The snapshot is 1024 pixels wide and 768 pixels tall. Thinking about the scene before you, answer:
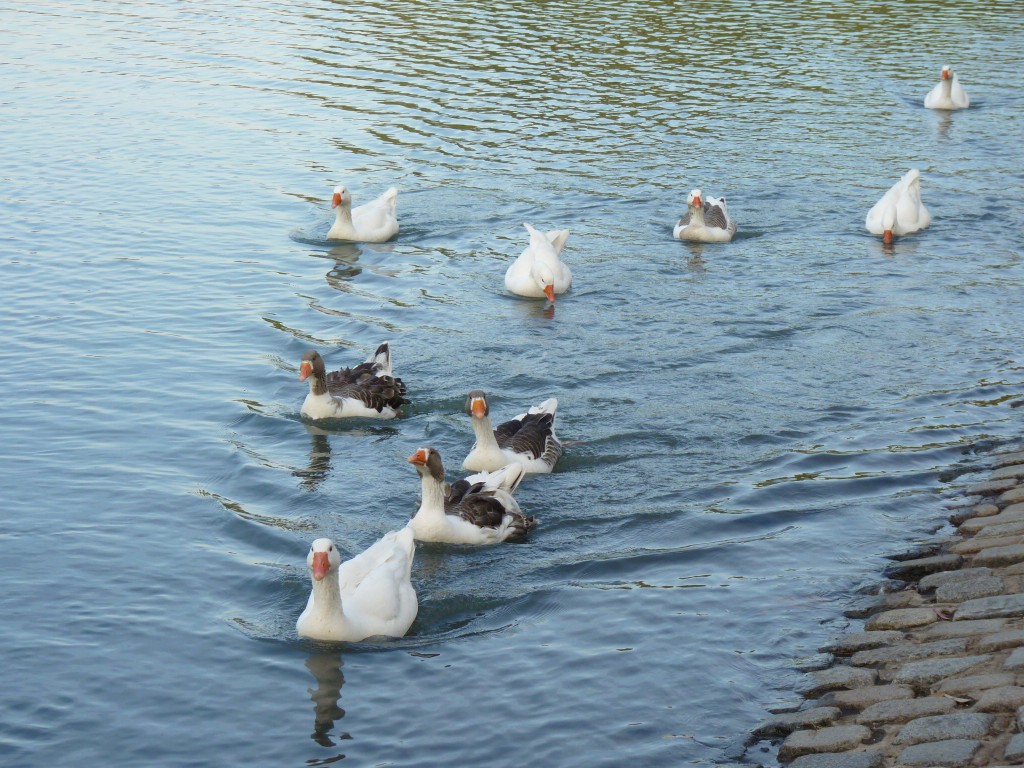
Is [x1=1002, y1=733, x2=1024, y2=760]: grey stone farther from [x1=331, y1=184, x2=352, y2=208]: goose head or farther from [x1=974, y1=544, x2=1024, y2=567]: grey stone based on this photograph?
[x1=331, y1=184, x2=352, y2=208]: goose head

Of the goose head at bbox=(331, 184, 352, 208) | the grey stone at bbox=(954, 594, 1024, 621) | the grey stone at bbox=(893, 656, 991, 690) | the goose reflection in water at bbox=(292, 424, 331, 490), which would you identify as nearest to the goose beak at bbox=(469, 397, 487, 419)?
the goose reflection in water at bbox=(292, 424, 331, 490)

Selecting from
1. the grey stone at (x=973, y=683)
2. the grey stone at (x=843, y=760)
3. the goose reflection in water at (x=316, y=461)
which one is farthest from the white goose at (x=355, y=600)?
the grey stone at (x=973, y=683)

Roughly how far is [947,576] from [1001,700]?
231 cm

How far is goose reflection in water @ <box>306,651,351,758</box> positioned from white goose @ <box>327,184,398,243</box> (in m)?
12.1

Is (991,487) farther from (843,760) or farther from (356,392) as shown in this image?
(356,392)

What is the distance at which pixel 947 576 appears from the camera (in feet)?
32.4

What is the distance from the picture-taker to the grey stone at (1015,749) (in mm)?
6992

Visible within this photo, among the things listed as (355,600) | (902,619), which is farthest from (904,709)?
(355,600)

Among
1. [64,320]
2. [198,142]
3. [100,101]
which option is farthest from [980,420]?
[100,101]

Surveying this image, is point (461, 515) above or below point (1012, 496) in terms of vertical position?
below

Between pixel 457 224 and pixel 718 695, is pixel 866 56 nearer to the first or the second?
pixel 457 224

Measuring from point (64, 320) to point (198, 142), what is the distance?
9.62m

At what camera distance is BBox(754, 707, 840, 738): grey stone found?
329 inches

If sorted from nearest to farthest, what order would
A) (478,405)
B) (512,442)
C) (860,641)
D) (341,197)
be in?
(860,641) → (478,405) → (512,442) → (341,197)
